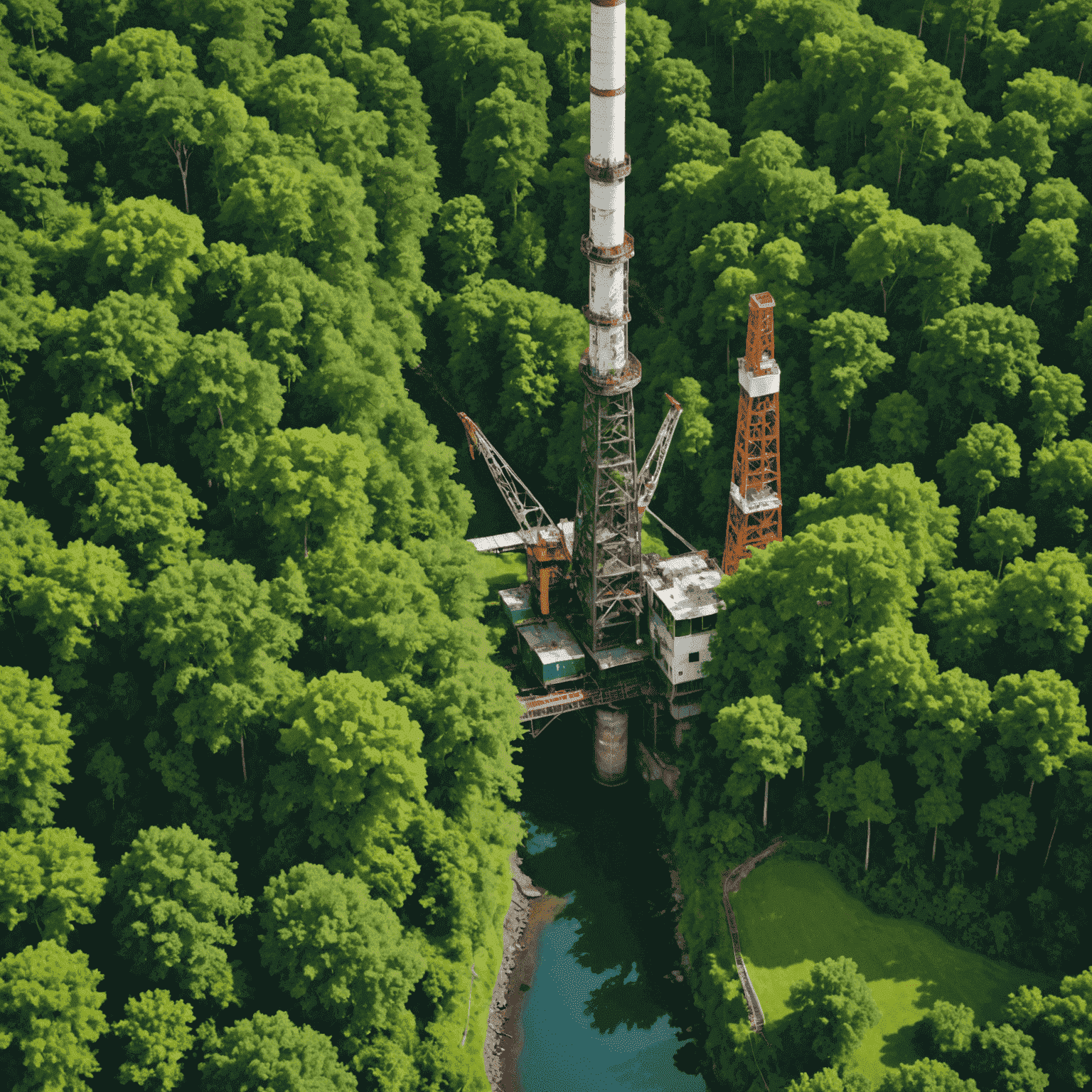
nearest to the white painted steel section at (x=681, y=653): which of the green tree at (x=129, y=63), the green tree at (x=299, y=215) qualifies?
the green tree at (x=299, y=215)

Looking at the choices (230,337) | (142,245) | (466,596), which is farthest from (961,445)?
(142,245)

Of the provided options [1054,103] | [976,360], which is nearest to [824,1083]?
[976,360]

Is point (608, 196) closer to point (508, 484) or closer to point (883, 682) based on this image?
point (508, 484)

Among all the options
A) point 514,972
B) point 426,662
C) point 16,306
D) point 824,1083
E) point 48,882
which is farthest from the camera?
point 16,306

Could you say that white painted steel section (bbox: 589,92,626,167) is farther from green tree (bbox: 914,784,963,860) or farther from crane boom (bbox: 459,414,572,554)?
green tree (bbox: 914,784,963,860)

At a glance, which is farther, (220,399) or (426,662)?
(220,399)

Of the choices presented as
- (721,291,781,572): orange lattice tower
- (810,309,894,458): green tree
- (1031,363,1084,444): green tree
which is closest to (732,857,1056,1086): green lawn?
(721,291,781,572): orange lattice tower
